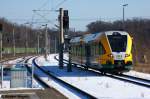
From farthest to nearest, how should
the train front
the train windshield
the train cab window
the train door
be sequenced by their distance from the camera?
1. the train door
2. the train cab window
3. the train windshield
4. the train front

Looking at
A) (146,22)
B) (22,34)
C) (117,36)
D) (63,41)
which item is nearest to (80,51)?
(63,41)

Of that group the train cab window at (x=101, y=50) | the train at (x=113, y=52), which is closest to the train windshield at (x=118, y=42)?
the train at (x=113, y=52)

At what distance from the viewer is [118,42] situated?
32625 mm

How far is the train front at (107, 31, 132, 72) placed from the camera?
32.0 metres

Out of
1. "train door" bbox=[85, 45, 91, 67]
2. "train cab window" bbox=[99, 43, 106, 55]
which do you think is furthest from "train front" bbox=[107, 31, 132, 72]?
"train door" bbox=[85, 45, 91, 67]

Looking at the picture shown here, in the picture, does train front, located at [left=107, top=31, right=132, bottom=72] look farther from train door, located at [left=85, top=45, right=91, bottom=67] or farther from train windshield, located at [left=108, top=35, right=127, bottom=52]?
train door, located at [left=85, top=45, right=91, bottom=67]

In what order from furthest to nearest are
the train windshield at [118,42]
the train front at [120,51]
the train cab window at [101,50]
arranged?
the train cab window at [101,50] → the train windshield at [118,42] → the train front at [120,51]

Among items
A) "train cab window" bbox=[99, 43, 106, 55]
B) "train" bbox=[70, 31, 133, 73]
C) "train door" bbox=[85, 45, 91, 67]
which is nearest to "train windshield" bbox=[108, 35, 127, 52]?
"train" bbox=[70, 31, 133, 73]

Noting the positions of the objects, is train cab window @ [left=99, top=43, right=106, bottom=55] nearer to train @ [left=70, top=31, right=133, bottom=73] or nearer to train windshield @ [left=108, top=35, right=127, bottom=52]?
train @ [left=70, top=31, right=133, bottom=73]

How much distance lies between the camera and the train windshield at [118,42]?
3238 cm

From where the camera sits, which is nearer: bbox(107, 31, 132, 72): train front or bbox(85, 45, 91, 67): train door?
bbox(107, 31, 132, 72): train front

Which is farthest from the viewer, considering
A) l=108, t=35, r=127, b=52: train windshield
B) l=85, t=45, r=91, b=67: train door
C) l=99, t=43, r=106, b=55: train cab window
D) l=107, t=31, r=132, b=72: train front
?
l=85, t=45, r=91, b=67: train door

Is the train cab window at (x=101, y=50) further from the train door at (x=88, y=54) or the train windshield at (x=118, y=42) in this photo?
the train door at (x=88, y=54)

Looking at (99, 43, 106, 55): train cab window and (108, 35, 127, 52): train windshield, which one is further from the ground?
(108, 35, 127, 52): train windshield
